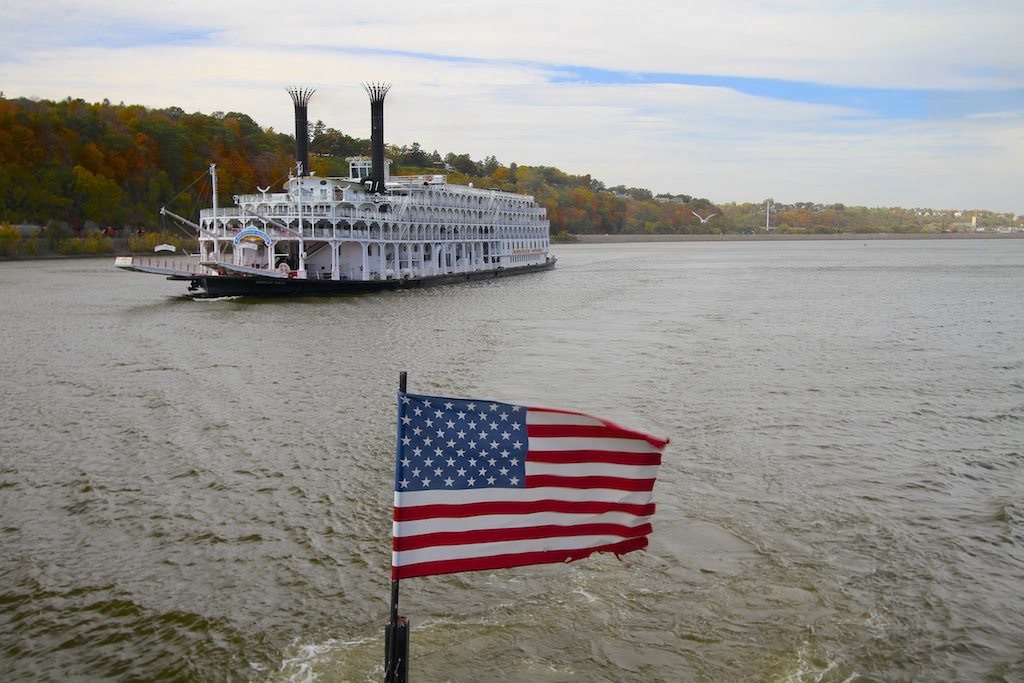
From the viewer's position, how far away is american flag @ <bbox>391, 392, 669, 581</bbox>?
7.27 m

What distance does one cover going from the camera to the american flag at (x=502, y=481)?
23.9 feet

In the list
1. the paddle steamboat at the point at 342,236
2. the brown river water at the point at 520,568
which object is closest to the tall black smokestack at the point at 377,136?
the paddle steamboat at the point at 342,236

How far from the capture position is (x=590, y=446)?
7.66m

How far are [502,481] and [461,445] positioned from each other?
1.58 feet

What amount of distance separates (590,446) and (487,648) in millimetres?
3628

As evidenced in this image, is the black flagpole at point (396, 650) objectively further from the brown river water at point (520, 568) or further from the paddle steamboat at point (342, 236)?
the paddle steamboat at point (342, 236)

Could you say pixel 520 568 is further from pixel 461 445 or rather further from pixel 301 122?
pixel 301 122

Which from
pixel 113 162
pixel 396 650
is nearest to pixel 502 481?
pixel 396 650

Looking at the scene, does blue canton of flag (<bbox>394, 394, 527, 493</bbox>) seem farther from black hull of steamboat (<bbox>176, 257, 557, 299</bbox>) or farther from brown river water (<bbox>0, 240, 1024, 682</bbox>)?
black hull of steamboat (<bbox>176, 257, 557, 299</bbox>)

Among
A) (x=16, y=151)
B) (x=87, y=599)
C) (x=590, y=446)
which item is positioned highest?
(x=16, y=151)

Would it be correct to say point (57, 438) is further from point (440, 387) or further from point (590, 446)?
point (590, 446)

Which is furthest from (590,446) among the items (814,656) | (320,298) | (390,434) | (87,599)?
(320,298)

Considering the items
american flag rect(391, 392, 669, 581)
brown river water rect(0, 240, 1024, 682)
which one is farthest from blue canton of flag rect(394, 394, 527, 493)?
brown river water rect(0, 240, 1024, 682)

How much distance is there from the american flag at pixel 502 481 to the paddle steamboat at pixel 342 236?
4281 cm
